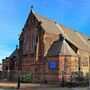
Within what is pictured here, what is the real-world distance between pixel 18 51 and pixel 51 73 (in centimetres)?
1396

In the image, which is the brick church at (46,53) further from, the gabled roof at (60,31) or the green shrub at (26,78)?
the green shrub at (26,78)

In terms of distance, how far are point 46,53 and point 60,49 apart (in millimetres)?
3695

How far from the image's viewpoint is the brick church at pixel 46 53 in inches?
2040

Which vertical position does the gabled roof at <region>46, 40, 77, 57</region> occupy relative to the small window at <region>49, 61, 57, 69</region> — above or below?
above

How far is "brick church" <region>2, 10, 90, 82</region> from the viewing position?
51812mm

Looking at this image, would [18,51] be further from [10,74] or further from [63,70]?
[63,70]

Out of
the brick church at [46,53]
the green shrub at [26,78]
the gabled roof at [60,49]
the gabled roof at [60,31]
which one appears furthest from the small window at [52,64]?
the gabled roof at [60,31]

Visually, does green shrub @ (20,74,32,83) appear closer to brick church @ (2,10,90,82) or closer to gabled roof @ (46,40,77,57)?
brick church @ (2,10,90,82)

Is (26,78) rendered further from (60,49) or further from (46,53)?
(60,49)

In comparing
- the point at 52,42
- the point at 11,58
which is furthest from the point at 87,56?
the point at 11,58

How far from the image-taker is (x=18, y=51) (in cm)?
6338

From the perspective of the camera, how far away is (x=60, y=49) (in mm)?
53688

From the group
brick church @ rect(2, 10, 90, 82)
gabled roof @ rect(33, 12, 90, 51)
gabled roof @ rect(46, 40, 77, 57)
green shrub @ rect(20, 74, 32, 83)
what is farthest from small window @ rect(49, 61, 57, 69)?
gabled roof @ rect(33, 12, 90, 51)

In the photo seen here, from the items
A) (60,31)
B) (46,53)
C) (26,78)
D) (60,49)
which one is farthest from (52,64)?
(60,31)
